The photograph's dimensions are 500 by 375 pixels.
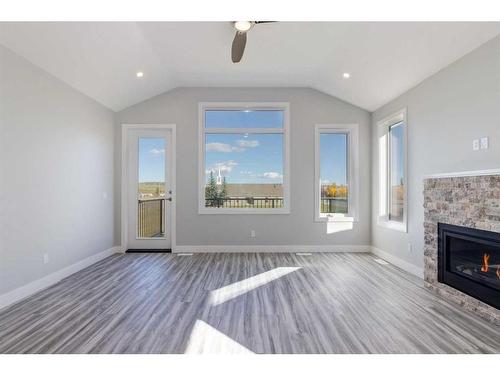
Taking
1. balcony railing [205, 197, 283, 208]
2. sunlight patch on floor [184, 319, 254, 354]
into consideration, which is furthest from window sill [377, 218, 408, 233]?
sunlight patch on floor [184, 319, 254, 354]

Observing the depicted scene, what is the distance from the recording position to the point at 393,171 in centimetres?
498

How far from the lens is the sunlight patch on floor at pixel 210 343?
82.9 inches

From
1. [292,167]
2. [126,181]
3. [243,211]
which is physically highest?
[292,167]

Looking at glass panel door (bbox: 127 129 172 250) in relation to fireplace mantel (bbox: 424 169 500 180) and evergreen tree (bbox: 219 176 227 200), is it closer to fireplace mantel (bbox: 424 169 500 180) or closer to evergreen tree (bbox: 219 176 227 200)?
evergreen tree (bbox: 219 176 227 200)

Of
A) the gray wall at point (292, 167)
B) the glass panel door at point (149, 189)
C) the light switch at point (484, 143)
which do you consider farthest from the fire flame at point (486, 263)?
the glass panel door at point (149, 189)

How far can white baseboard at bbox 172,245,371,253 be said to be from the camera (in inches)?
217

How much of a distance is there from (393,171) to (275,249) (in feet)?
8.24

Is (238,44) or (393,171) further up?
(238,44)

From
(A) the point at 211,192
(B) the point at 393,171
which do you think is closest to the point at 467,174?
(B) the point at 393,171

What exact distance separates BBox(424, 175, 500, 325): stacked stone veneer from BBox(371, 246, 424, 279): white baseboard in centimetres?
45

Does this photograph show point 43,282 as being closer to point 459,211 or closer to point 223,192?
point 223,192

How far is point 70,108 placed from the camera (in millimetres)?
4117

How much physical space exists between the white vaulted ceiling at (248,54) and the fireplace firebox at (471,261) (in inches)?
76.0
